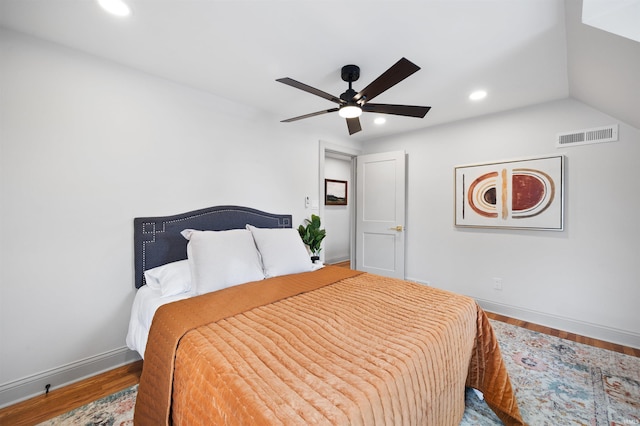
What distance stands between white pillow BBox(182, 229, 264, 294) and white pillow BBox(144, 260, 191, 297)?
0.44 ft

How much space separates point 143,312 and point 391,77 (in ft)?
7.63

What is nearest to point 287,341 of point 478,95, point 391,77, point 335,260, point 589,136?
point 391,77

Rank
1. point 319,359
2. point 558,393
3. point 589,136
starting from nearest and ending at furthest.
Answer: point 319,359
point 558,393
point 589,136

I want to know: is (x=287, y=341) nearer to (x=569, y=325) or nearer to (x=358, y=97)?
(x=358, y=97)

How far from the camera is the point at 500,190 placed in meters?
3.09

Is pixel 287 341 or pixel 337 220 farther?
pixel 337 220

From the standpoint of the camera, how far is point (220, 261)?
200 centimetres

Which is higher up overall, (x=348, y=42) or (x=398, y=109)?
(x=348, y=42)

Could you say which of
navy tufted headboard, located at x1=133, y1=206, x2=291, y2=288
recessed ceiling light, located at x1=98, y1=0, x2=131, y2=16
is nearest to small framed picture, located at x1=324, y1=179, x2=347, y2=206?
navy tufted headboard, located at x1=133, y1=206, x2=291, y2=288

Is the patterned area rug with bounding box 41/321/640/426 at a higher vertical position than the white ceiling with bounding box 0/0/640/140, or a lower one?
lower

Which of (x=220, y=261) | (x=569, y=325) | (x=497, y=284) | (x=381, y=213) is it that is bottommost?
(x=569, y=325)

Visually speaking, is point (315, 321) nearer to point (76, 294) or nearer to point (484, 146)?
point (76, 294)

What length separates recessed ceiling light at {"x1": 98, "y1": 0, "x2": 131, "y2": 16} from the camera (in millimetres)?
1458

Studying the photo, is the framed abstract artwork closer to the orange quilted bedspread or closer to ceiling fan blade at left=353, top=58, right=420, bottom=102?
the orange quilted bedspread
